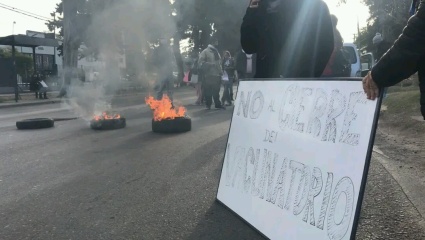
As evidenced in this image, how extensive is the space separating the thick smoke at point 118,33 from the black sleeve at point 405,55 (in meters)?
10.0

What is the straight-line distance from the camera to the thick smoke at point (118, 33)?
12.3 metres

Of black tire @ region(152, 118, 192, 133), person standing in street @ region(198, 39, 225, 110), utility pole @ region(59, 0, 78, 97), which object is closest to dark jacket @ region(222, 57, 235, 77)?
person standing in street @ region(198, 39, 225, 110)

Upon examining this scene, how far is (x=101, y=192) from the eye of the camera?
14.4ft

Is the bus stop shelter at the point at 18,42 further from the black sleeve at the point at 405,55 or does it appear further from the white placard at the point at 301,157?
the black sleeve at the point at 405,55

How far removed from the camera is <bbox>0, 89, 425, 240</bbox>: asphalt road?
3.30m

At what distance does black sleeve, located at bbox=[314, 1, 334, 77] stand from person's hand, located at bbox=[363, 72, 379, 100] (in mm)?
1684

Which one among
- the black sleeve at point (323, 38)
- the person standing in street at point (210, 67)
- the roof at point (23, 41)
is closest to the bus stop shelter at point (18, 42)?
the roof at point (23, 41)

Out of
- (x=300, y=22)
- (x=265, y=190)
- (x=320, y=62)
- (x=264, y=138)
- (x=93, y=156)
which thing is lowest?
(x=93, y=156)

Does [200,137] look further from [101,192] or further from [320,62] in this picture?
[320,62]

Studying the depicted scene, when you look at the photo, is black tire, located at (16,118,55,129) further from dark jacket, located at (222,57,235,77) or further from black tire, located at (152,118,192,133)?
dark jacket, located at (222,57,235,77)

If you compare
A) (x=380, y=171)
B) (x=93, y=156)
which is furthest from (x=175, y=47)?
(x=380, y=171)

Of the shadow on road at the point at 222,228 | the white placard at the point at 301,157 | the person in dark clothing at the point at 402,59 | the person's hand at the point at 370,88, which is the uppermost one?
the person in dark clothing at the point at 402,59

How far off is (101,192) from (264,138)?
2051 millimetres

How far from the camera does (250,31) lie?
4082 millimetres
